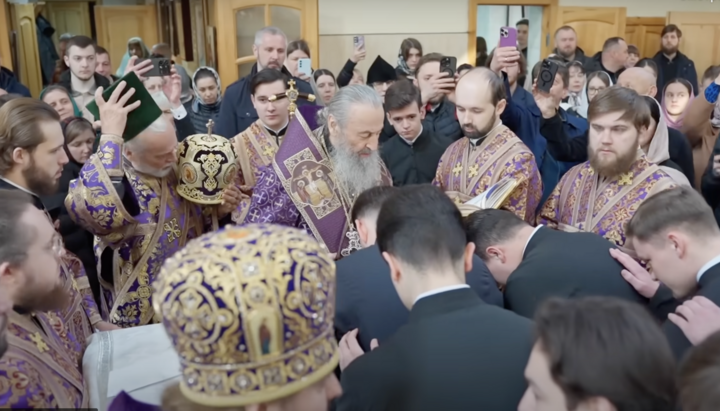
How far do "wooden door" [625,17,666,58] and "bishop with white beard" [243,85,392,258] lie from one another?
25.6 ft

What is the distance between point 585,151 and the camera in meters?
3.68

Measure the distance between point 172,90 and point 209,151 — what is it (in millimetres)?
1783

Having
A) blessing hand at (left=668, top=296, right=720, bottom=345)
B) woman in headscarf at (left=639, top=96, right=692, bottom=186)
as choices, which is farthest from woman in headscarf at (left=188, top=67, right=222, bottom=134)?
blessing hand at (left=668, top=296, right=720, bottom=345)

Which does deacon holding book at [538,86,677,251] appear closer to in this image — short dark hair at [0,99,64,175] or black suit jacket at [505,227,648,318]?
black suit jacket at [505,227,648,318]

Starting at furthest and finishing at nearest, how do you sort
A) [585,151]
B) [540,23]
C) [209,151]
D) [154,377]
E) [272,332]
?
[540,23]
[585,151]
[209,151]
[154,377]
[272,332]

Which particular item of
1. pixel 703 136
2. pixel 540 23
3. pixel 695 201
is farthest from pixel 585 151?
pixel 540 23

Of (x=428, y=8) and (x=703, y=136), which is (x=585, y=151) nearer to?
(x=703, y=136)

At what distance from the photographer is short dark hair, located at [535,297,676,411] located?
1.12 metres

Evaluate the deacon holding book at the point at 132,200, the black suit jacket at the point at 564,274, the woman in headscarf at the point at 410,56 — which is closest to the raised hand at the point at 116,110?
the deacon holding book at the point at 132,200

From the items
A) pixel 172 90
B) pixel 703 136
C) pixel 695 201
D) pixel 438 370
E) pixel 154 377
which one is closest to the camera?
pixel 438 370

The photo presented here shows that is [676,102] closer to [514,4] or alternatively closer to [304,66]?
[304,66]

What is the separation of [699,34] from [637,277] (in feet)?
29.6

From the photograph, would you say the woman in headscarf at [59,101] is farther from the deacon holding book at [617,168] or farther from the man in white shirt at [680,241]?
the man in white shirt at [680,241]

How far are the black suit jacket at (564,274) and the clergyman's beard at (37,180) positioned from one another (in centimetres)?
158
